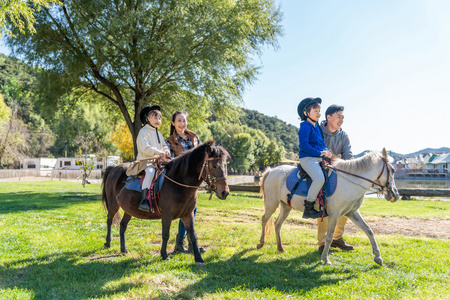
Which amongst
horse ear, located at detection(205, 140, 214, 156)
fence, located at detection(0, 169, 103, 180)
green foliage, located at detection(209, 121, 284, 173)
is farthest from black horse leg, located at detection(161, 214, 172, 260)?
green foliage, located at detection(209, 121, 284, 173)

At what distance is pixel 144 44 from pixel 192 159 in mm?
10319

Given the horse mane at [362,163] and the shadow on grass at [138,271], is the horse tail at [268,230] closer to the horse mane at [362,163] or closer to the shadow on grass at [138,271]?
the shadow on grass at [138,271]

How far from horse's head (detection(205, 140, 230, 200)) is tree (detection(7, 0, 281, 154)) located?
9.50 metres

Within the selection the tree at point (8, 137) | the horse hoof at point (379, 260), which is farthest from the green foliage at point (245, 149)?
the horse hoof at point (379, 260)

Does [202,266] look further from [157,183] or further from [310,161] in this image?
[310,161]

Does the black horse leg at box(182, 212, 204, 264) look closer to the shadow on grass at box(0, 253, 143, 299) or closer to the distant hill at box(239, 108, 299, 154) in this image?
the shadow on grass at box(0, 253, 143, 299)

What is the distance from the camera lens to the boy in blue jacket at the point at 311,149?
17.6ft

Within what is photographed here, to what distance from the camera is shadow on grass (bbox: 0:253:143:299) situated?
399cm

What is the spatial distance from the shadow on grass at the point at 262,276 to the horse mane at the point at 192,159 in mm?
1589

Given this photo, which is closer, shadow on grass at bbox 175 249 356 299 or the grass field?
the grass field

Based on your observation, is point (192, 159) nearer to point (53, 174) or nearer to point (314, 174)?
point (314, 174)

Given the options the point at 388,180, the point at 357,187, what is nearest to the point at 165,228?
the point at 357,187

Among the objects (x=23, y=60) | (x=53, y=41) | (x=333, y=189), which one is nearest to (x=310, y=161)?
(x=333, y=189)

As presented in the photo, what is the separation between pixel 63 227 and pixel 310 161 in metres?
6.93
